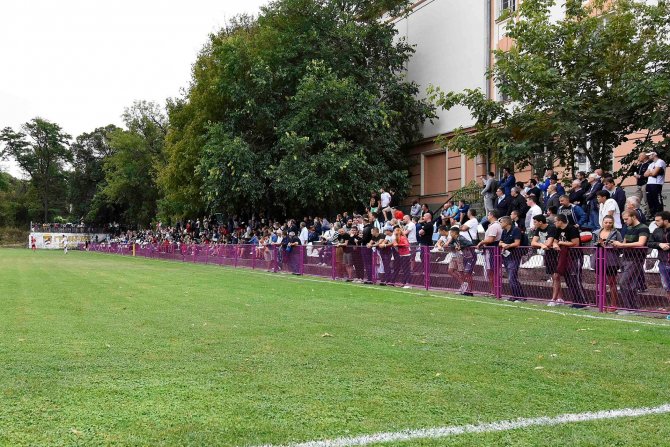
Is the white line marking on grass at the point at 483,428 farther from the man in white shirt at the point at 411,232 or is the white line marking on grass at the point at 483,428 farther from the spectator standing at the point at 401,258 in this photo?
the man in white shirt at the point at 411,232

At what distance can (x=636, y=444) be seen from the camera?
150 inches

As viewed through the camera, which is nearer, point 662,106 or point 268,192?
point 662,106

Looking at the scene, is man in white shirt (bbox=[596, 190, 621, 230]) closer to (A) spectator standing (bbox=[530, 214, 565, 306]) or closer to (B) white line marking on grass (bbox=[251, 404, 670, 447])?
(A) spectator standing (bbox=[530, 214, 565, 306])

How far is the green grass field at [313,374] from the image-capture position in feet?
13.3

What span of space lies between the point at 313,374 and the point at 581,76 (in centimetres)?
1515

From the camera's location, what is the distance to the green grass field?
4.07 meters

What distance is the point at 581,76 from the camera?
17.7 m

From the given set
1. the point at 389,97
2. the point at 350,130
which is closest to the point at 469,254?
the point at 350,130

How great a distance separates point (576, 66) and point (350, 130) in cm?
1303

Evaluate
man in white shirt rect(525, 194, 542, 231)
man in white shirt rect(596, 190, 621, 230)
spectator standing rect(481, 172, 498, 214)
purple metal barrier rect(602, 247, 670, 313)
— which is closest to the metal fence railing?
purple metal barrier rect(602, 247, 670, 313)

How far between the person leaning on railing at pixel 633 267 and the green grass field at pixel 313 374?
3.76ft

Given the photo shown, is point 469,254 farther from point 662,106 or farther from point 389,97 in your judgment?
point 389,97

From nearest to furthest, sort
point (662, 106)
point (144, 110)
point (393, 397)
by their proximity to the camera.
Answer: point (393, 397) → point (662, 106) → point (144, 110)

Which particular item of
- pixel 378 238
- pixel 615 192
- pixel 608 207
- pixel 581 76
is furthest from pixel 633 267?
pixel 581 76
